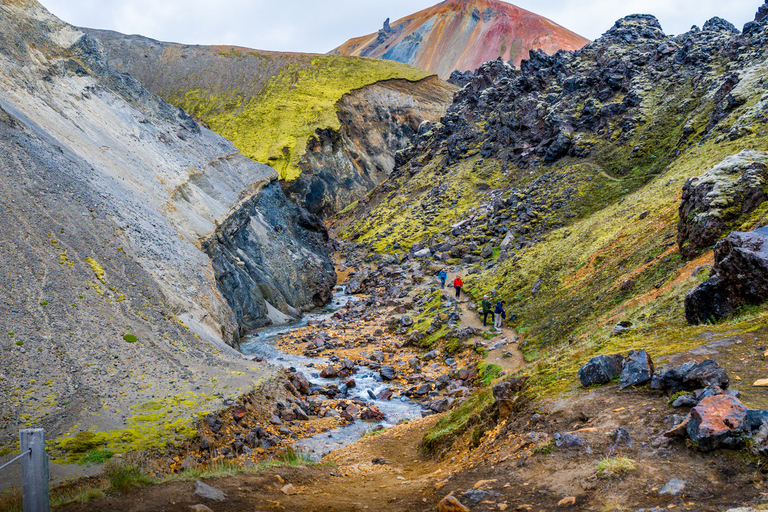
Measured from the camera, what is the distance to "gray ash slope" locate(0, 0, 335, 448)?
16.0m

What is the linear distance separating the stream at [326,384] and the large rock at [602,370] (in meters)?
8.16

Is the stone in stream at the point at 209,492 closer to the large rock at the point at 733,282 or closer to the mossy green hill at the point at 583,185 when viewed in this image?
the mossy green hill at the point at 583,185

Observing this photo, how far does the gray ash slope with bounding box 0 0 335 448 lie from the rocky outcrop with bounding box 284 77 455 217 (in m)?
41.0

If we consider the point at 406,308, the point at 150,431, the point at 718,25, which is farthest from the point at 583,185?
the point at 150,431

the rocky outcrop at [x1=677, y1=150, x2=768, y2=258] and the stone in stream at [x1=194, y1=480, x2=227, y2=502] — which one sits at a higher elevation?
the rocky outcrop at [x1=677, y1=150, x2=768, y2=258]

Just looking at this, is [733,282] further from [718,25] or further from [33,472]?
[718,25]

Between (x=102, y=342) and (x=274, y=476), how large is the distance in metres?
11.1

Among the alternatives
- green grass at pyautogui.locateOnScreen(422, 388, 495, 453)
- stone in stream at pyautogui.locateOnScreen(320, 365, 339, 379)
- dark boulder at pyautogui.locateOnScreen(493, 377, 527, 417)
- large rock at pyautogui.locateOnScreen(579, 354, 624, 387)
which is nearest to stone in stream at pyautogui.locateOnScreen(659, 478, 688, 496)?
large rock at pyautogui.locateOnScreen(579, 354, 624, 387)

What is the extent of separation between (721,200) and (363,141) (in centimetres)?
9202

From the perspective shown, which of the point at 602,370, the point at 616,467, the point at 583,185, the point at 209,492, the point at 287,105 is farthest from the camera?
the point at 287,105

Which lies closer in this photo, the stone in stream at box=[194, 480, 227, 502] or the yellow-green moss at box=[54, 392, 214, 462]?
the stone in stream at box=[194, 480, 227, 502]

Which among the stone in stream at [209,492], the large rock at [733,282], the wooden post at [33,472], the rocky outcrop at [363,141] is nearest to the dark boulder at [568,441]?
the stone in stream at [209,492]

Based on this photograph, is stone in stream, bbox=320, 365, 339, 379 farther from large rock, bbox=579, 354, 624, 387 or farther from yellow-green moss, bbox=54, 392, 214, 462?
large rock, bbox=579, 354, 624, 387

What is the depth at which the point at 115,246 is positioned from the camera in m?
23.0
